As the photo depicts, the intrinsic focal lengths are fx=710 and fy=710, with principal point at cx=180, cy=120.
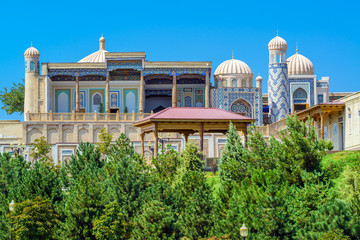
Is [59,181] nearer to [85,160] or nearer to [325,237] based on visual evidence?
[85,160]

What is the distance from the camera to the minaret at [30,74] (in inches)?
2133

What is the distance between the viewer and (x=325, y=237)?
1953 centimetres

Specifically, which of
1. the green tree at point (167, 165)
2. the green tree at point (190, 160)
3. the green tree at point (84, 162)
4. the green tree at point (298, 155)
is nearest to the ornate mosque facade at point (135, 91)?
the green tree at point (84, 162)

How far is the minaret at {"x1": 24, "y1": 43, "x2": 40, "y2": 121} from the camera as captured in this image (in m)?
54.2

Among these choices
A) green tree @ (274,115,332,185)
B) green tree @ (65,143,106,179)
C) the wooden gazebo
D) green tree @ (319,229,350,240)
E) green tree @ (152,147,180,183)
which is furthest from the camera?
the wooden gazebo

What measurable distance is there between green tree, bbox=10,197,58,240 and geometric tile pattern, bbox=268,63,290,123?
3332cm

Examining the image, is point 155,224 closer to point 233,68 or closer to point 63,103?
point 63,103

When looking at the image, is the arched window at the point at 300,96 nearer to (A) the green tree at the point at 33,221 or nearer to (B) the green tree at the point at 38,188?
(B) the green tree at the point at 38,188

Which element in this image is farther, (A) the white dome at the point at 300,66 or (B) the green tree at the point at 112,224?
(A) the white dome at the point at 300,66

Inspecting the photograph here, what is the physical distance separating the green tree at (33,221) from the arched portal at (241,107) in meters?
31.7

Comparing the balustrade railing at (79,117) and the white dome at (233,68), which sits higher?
the white dome at (233,68)

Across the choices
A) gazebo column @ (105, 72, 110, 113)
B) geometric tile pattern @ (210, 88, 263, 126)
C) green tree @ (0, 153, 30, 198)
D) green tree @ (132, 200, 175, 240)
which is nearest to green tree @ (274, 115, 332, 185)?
green tree @ (132, 200, 175, 240)

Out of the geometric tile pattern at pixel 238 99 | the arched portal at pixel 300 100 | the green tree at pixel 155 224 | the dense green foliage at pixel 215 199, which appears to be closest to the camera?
the dense green foliage at pixel 215 199

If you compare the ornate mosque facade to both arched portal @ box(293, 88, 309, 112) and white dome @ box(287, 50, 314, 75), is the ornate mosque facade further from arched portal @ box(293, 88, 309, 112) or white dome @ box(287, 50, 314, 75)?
white dome @ box(287, 50, 314, 75)
